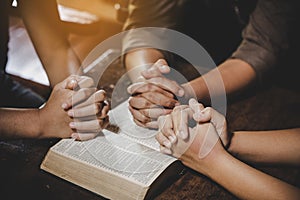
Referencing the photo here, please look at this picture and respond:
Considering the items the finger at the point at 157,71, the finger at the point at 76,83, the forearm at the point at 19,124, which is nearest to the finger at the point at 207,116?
the finger at the point at 157,71

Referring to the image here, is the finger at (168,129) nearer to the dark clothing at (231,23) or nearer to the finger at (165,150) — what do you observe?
the finger at (165,150)

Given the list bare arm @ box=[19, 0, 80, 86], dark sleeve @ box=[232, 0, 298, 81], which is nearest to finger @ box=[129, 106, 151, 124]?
bare arm @ box=[19, 0, 80, 86]

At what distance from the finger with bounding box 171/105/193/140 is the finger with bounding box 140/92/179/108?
113 millimetres

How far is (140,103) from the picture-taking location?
39.6 inches

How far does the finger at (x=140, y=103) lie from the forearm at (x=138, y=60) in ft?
0.72

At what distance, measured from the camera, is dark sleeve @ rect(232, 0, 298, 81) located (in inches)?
48.5

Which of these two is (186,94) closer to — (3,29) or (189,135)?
(189,135)

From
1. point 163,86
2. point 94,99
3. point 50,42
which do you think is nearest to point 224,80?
point 163,86

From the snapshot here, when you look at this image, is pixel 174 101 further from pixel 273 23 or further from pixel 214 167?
pixel 273 23

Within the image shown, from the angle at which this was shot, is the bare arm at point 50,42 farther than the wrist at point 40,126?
Yes

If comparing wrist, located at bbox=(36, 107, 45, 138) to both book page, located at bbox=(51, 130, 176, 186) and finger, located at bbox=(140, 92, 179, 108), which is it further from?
Result: finger, located at bbox=(140, 92, 179, 108)

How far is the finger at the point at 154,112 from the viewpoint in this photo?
0.98 m

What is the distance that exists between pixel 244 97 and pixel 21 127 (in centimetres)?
71

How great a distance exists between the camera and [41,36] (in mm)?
1215
